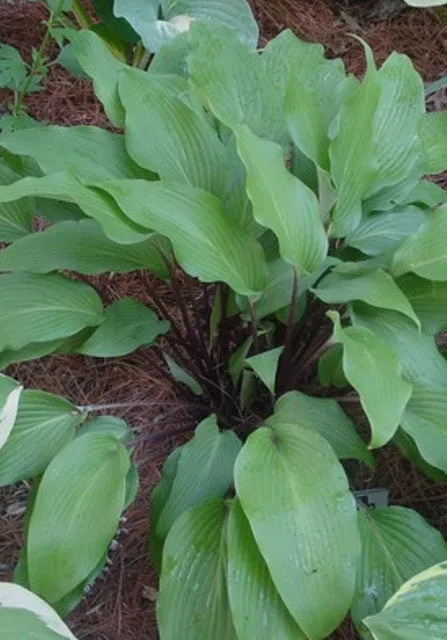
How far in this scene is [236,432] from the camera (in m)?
1.43

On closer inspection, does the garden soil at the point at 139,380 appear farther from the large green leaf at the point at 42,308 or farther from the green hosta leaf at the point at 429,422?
the green hosta leaf at the point at 429,422

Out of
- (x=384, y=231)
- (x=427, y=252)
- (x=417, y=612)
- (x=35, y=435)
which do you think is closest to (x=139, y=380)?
(x=35, y=435)

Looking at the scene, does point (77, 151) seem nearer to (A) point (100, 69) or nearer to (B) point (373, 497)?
(A) point (100, 69)

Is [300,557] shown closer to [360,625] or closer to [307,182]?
[360,625]

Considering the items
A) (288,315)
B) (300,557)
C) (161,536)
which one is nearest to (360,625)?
(300,557)

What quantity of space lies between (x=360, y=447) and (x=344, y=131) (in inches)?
18.7

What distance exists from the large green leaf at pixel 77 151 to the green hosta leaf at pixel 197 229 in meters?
0.16

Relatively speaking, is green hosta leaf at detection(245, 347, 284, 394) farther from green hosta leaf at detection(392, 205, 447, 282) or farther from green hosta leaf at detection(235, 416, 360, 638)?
green hosta leaf at detection(392, 205, 447, 282)

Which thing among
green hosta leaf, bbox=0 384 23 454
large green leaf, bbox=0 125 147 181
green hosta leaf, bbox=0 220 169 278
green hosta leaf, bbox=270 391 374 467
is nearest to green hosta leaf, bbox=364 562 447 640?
green hosta leaf, bbox=270 391 374 467

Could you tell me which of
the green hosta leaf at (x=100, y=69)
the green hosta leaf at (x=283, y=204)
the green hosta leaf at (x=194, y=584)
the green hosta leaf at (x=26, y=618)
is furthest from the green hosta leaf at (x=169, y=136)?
the green hosta leaf at (x=26, y=618)

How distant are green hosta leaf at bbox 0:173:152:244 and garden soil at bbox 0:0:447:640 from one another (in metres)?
0.38

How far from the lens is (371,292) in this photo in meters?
1.19

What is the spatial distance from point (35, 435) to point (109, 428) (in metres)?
0.11

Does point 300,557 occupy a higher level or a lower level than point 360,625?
higher
